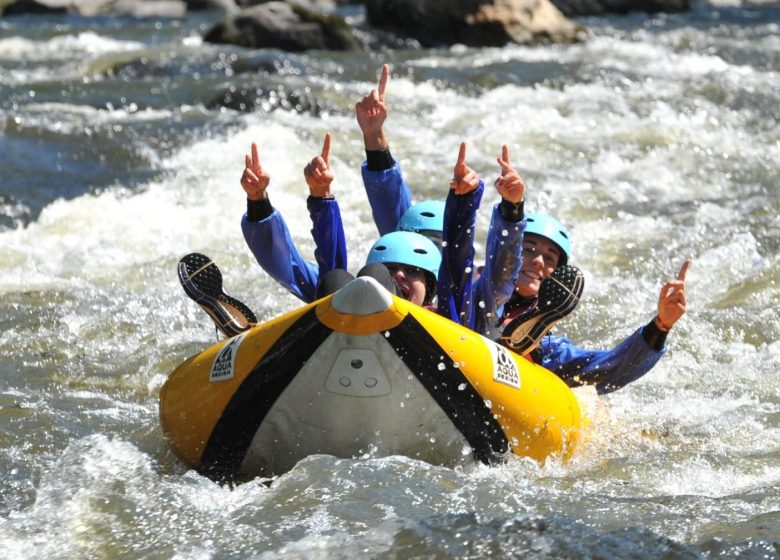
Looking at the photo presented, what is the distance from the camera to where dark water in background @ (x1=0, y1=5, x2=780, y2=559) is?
3.86 metres

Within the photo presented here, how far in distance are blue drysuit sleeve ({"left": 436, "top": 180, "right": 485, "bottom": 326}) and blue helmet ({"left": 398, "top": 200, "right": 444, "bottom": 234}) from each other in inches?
30.3

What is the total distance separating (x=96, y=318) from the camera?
22.2ft

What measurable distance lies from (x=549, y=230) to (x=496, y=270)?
848mm

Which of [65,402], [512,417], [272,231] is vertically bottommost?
[65,402]

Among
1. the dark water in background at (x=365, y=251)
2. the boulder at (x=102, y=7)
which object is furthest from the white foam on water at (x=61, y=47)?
the boulder at (x=102, y=7)

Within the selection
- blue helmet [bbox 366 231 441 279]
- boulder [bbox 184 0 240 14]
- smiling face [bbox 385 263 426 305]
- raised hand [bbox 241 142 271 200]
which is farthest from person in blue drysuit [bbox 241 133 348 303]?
boulder [bbox 184 0 240 14]

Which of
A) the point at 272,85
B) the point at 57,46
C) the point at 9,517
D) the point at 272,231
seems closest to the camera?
the point at 9,517

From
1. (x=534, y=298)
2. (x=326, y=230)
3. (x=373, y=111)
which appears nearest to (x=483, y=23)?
(x=534, y=298)

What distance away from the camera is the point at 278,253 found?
5117 millimetres

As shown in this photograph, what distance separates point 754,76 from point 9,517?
10932mm

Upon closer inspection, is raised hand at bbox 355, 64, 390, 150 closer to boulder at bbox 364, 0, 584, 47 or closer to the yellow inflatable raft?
the yellow inflatable raft

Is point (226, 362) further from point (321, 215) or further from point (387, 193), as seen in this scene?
point (387, 193)

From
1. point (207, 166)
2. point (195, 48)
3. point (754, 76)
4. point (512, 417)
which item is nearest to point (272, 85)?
point (207, 166)

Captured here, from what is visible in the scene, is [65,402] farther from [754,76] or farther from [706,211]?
[754,76]
